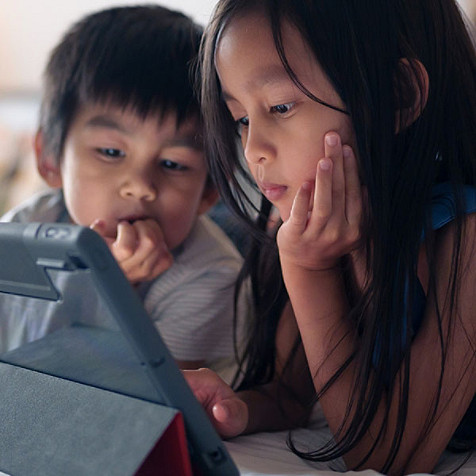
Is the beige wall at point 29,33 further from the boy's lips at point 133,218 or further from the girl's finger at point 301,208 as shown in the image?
the girl's finger at point 301,208

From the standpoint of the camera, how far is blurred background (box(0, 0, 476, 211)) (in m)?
2.17

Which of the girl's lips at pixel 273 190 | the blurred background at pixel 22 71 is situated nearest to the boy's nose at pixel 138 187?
the girl's lips at pixel 273 190

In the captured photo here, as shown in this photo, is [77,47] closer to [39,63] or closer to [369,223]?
[369,223]

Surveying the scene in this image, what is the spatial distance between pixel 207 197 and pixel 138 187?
0.65 feet

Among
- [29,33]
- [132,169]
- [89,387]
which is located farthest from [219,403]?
[29,33]

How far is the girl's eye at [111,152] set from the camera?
1029 millimetres

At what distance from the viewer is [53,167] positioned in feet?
3.79

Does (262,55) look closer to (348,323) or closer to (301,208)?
(301,208)

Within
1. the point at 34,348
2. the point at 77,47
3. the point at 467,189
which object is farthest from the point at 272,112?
the point at 77,47

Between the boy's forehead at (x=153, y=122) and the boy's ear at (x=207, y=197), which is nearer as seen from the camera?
the boy's forehead at (x=153, y=122)

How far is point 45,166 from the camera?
117 centimetres

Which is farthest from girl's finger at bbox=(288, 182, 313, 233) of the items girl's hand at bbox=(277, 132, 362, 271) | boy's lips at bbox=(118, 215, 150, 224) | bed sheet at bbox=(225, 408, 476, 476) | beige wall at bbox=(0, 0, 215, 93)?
beige wall at bbox=(0, 0, 215, 93)

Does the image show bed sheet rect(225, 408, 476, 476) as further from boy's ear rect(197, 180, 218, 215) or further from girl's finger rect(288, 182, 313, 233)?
boy's ear rect(197, 180, 218, 215)

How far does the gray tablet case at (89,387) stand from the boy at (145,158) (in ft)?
1.54
